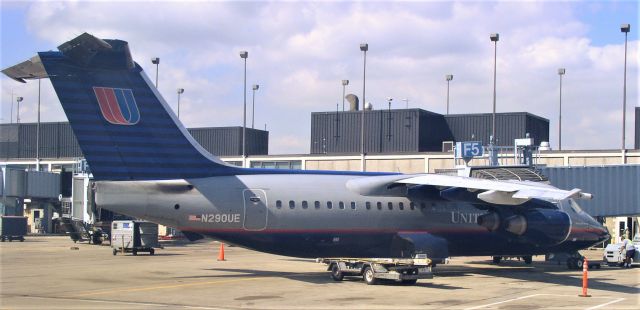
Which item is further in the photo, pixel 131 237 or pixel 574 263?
pixel 131 237

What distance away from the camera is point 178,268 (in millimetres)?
31531

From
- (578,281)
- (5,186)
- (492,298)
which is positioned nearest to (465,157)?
(578,281)

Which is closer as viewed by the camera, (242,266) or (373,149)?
(242,266)

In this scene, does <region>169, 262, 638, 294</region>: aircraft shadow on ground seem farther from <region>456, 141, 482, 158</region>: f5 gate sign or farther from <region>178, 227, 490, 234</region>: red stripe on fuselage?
<region>456, 141, 482, 158</region>: f5 gate sign

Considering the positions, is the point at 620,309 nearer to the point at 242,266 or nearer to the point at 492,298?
the point at 492,298

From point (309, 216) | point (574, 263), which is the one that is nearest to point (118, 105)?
point (309, 216)

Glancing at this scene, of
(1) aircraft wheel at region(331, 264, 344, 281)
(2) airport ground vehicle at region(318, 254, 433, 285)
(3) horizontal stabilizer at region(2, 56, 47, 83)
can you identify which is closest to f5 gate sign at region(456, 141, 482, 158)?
(1) aircraft wheel at region(331, 264, 344, 281)

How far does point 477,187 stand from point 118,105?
38.5 feet

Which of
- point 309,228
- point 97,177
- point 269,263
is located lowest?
point 269,263

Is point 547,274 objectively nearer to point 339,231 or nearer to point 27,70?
point 339,231

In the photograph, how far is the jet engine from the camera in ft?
98.5

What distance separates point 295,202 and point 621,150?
33142 millimetres

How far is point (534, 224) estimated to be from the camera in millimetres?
30281

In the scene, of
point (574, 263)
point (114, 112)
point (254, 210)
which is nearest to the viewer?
point (114, 112)
